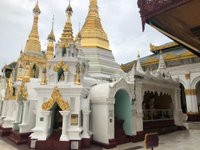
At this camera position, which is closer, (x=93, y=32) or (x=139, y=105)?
(x=139, y=105)

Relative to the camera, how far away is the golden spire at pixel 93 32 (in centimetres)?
1647

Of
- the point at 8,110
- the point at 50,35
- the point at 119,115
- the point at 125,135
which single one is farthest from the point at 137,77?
the point at 50,35

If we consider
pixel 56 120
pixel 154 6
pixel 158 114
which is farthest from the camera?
pixel 158 114

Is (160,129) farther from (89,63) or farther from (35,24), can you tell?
(35,24)

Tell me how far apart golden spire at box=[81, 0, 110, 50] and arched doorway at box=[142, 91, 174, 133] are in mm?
6161

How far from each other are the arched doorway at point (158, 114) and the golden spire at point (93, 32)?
20.2 feet

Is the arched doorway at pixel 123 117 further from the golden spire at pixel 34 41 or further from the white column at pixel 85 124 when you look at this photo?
the golden spire at pixel 34 41

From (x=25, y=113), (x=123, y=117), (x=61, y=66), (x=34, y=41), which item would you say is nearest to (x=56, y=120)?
(x=25, y=113)

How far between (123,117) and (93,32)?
29.6 ft

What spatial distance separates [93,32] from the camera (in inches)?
667

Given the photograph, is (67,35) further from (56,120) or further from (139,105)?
(139,105)

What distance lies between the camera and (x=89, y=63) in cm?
1476

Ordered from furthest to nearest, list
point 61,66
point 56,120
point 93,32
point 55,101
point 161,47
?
point 161,47 → point 93,32 → point 56,120 → point 61,66 → point 55,101

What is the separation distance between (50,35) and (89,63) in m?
8.31
